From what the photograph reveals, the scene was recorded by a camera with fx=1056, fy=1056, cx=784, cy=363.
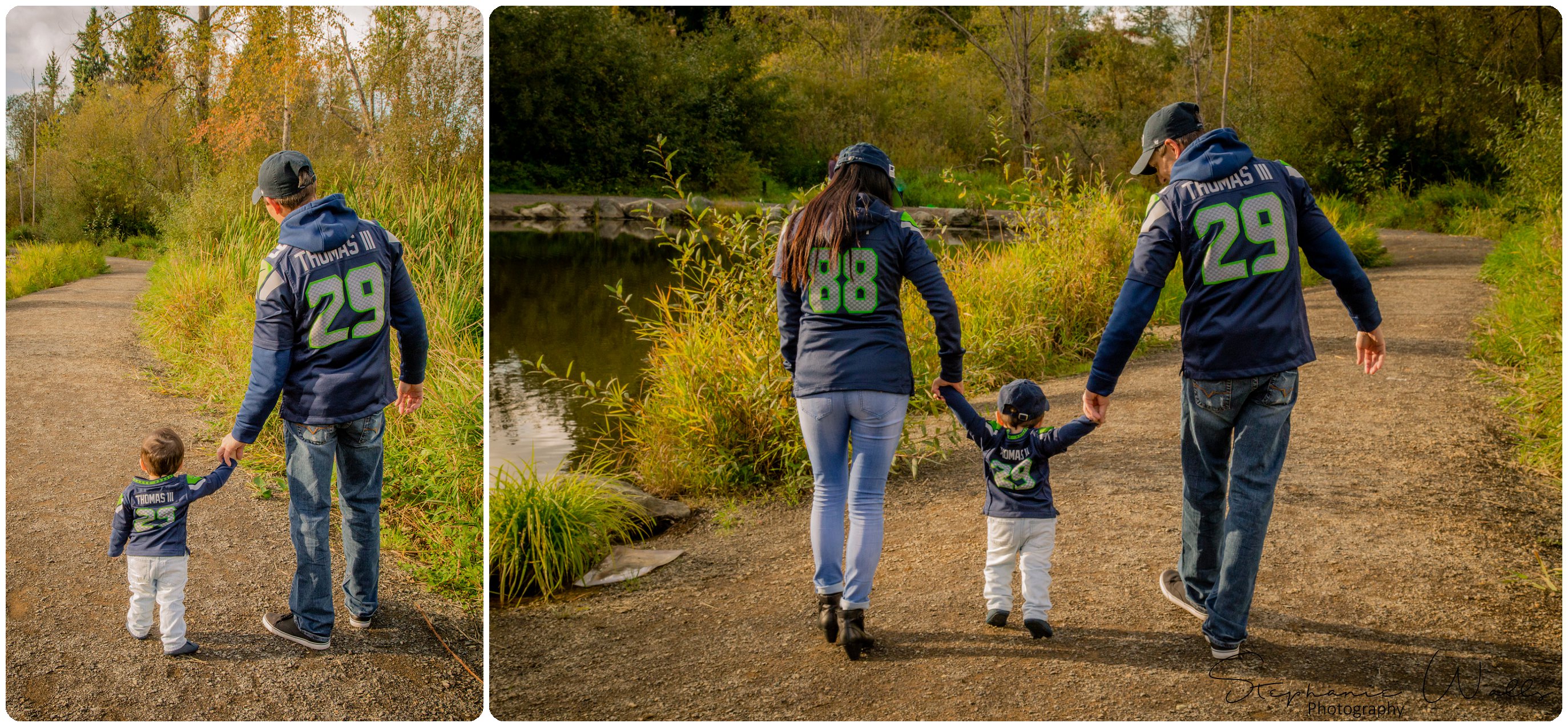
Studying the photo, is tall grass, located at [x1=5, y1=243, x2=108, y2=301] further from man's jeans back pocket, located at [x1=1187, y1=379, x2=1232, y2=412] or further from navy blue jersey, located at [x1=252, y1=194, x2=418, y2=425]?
man's jeans back pocket, located at [x1=1187, y1=379, x2=1232, y2=412]

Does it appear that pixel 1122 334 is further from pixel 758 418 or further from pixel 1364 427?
pixel 1364 427

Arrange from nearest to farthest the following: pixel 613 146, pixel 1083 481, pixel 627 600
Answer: pixel 627 600, pixel 1083 481, pixel 613 146

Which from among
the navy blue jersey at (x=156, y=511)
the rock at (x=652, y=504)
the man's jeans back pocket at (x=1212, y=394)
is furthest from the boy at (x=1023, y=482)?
the navy blue jersey at (x=156, y=511)

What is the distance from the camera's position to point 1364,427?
553 cm

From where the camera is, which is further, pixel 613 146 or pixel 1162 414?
pixel 613 146

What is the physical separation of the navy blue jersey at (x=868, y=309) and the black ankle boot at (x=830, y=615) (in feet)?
2.16

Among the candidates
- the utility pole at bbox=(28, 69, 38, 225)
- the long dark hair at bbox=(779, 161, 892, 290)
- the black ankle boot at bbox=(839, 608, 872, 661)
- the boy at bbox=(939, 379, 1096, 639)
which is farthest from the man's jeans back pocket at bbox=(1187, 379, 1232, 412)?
the utility pole at bbox=(28, 69, 38, 225)

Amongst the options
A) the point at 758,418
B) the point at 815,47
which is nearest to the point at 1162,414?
the point at 758,418

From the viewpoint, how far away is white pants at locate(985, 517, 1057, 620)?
3.31 meters

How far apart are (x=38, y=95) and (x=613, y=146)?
22.8 metres

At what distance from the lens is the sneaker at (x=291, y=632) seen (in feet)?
11.1

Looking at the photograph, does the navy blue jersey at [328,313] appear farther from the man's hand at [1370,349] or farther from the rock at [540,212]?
the rock at [540,212]
